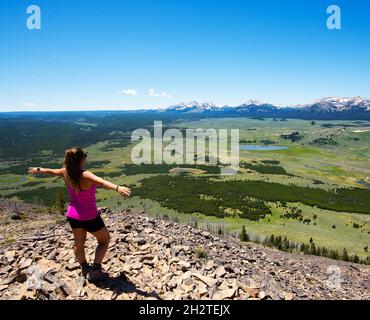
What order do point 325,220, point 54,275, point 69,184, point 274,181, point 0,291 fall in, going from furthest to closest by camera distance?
point 274,181 < point 325,220 < point 54,275 < point 0,291 < point 69,184

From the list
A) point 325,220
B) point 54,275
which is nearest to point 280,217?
point 325,220

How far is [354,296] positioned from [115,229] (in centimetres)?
1517

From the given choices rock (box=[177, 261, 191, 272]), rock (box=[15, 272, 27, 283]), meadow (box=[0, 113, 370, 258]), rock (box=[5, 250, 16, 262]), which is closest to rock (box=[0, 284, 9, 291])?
rock (box=[15, 272, 27, 283])

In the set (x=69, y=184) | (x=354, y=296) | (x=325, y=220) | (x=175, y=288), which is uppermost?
(x=69, y=184)

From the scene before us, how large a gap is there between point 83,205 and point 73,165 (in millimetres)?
1159

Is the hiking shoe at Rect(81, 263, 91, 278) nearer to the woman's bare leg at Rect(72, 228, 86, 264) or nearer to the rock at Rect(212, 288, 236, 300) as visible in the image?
the woman's bare leg at Rect(72, 228, 86, 264)

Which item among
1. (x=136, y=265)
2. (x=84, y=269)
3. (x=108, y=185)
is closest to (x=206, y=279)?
(x=136, y=265)

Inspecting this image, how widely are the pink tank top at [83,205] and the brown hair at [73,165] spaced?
0.88ft

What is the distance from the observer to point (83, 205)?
8.80m

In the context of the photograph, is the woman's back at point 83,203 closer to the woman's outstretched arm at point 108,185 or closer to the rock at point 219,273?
the woman's outstretched arm at point 108,185

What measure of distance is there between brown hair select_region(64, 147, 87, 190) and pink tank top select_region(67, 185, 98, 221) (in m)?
0.27

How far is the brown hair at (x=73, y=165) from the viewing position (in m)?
8.45

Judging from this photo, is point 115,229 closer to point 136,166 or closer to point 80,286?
point 80,286

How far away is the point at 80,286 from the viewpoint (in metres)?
9.88
